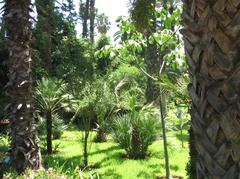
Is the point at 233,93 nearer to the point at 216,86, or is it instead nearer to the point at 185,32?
the point at 216,86

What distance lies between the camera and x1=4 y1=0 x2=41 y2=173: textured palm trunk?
8219 mm

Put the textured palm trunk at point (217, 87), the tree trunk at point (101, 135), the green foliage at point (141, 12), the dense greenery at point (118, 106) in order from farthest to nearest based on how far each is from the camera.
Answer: the tree trunk at point (101, 135), the dense greenery at point (118, 106), the green foliage at point (141, 12), the textured palm trunk at point (217, 87)

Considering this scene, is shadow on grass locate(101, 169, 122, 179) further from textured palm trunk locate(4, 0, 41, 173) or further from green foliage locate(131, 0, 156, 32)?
green foliage locate(131, 0, 156, 32)

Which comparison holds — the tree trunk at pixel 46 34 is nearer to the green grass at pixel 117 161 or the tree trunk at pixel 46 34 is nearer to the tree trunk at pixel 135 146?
the green grass at pixel 117 161

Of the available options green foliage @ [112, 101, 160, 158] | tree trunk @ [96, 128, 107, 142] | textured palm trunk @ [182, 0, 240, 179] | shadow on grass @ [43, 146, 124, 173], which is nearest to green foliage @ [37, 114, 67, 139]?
tree trunk @ [96, 128, 107, 142]

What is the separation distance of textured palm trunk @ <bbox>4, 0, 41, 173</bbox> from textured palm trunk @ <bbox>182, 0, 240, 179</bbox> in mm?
6666

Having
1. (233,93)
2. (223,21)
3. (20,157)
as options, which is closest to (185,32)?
(223,21)

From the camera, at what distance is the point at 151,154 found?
1212 cm

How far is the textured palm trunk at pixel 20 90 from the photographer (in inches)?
324

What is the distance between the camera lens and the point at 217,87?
188cm

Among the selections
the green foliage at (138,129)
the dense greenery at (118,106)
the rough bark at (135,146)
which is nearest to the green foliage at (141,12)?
the dense greenery at (118,106)

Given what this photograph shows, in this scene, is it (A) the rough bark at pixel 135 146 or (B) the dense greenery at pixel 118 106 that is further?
(A) the rough bark at pixel 135 146

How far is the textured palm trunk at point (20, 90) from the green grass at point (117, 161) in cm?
74

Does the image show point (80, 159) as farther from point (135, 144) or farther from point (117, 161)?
point (135, 144)
